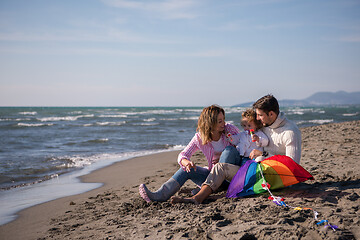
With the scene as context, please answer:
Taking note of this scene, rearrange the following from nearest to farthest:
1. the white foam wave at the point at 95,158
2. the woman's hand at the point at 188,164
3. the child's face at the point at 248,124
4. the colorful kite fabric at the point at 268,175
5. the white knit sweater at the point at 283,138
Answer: the colorful kite fabric at the point at 268,175 < the white knit sweater at the point at 283,138 < the woman's hand at the point at 188,164 < the child's face at the point at 248,124 < the white foam wave at the point at 95,158

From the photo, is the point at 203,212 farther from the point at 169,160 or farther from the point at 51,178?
the point at 169,160

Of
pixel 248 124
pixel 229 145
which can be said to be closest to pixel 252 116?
pixel 248 124

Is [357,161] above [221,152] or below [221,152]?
below

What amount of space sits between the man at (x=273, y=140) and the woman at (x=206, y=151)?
6.7 inches

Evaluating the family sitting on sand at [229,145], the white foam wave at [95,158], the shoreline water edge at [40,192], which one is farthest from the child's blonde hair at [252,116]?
the white foam wave at [95,158]

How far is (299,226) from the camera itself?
2527 millimetres

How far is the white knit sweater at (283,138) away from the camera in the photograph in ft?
11.5

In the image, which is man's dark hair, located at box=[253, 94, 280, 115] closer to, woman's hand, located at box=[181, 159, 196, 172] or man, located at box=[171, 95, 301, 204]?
man, located at box=[171, 95, 301, 204]

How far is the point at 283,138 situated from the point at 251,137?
39 cm

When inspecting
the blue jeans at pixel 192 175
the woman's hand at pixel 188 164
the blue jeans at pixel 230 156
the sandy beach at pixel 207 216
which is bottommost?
the sandy beach at pixel 207 216

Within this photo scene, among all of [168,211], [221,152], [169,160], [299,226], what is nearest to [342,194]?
[299,226]

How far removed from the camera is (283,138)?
3.59 m

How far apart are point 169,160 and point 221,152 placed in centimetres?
425

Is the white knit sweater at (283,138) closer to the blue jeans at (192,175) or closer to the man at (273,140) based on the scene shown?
the man at (273,140)
